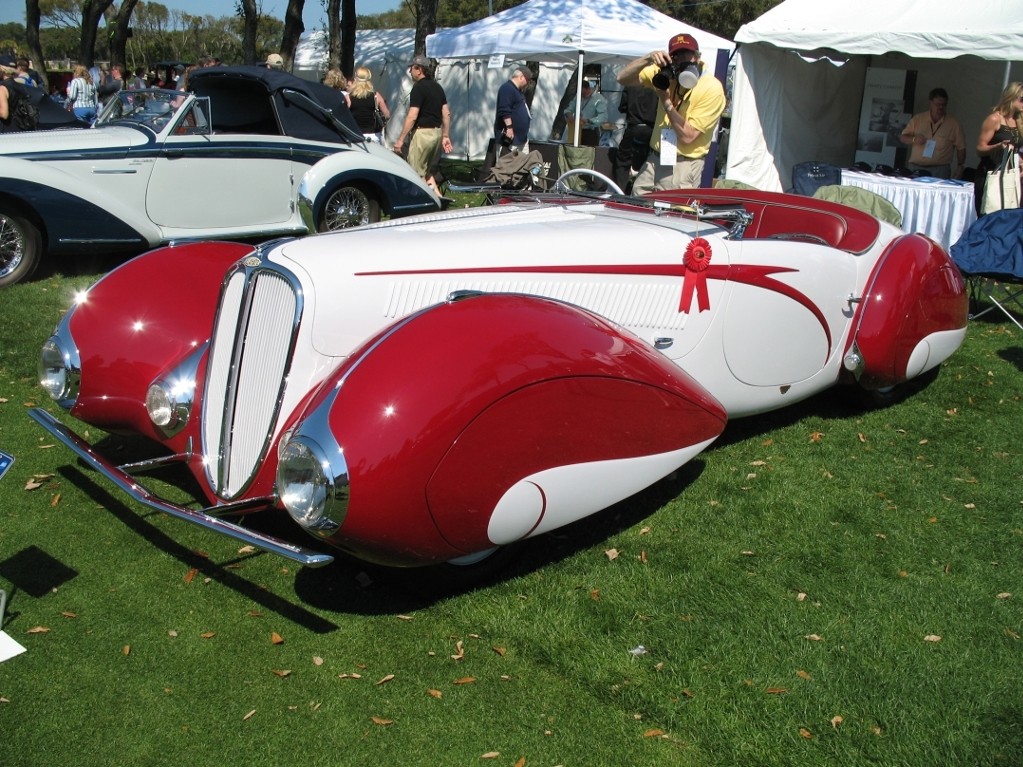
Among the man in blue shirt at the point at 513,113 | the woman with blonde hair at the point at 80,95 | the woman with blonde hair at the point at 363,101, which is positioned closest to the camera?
the woman with blonde hair at the point at 363,101

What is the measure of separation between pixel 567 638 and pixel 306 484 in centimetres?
107

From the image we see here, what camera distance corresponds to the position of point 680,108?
6.62 metres

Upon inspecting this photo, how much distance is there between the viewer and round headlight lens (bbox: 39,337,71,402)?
3.82 m

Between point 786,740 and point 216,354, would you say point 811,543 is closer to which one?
point 786,740

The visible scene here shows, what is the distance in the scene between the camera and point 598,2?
13.5m

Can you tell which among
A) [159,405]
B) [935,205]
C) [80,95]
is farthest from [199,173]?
[80,95]

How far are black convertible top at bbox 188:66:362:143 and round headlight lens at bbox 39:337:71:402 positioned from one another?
5537 mm

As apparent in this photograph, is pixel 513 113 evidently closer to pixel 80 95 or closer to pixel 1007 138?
pixel 1007 138

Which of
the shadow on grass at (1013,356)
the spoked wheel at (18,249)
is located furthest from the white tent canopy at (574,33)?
the spoked wheel at (18,249)

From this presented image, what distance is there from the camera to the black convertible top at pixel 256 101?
8.93 metres

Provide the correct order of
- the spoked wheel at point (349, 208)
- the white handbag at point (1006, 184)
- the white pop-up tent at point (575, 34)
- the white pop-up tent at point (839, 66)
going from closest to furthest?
the white handbag at point (1006, 184) < the white pop-up tent at point (839, 66) < the spoked wheel at point (349, 208) < the white pop-up tent at point (575, 34)

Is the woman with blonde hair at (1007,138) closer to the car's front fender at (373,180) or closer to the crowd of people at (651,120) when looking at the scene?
the crowd of people at (651,120)

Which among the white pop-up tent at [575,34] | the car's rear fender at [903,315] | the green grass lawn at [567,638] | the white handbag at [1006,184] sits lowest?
the green grass lawn at [567,638]

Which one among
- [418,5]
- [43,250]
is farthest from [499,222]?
[418,5]
